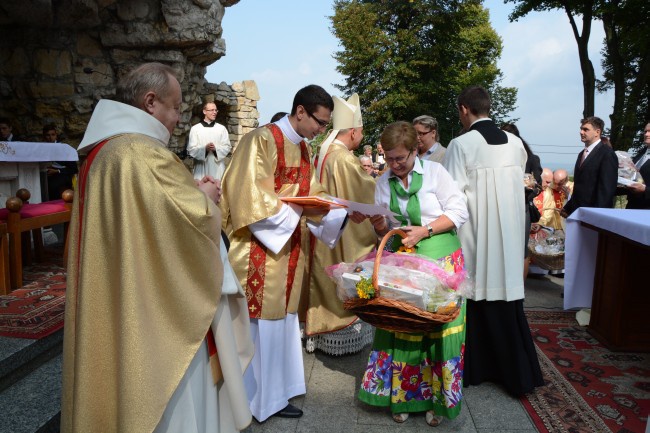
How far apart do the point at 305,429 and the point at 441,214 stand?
4.81 ft

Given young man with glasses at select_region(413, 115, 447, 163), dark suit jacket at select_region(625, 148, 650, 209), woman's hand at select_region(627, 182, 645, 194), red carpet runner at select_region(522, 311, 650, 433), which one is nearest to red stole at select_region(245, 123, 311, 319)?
young man with glasses at select_region(413, 115, 447, 163)

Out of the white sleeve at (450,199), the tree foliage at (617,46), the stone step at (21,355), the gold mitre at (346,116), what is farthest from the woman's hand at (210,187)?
the tree foliage at (617,46)

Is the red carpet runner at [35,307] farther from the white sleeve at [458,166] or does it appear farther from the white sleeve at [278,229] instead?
the white sleeve at [458,166]

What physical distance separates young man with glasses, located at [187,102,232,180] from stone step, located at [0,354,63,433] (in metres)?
6.63

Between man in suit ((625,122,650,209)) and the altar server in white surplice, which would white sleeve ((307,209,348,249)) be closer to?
the altar server in white surplice

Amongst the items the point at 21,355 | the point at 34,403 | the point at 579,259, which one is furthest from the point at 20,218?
the point at 579,259

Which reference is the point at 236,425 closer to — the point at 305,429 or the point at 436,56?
the point at 305,429

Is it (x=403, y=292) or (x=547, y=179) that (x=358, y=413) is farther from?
(x=547, y=179)

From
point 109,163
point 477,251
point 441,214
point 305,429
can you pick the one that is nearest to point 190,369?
point 109,163

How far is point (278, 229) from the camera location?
2.92m

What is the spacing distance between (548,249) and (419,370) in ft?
12.6

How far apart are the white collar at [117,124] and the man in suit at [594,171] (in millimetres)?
4543

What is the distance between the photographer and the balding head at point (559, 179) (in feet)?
22.3

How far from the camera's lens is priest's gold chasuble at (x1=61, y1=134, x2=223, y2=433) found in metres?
1.78
